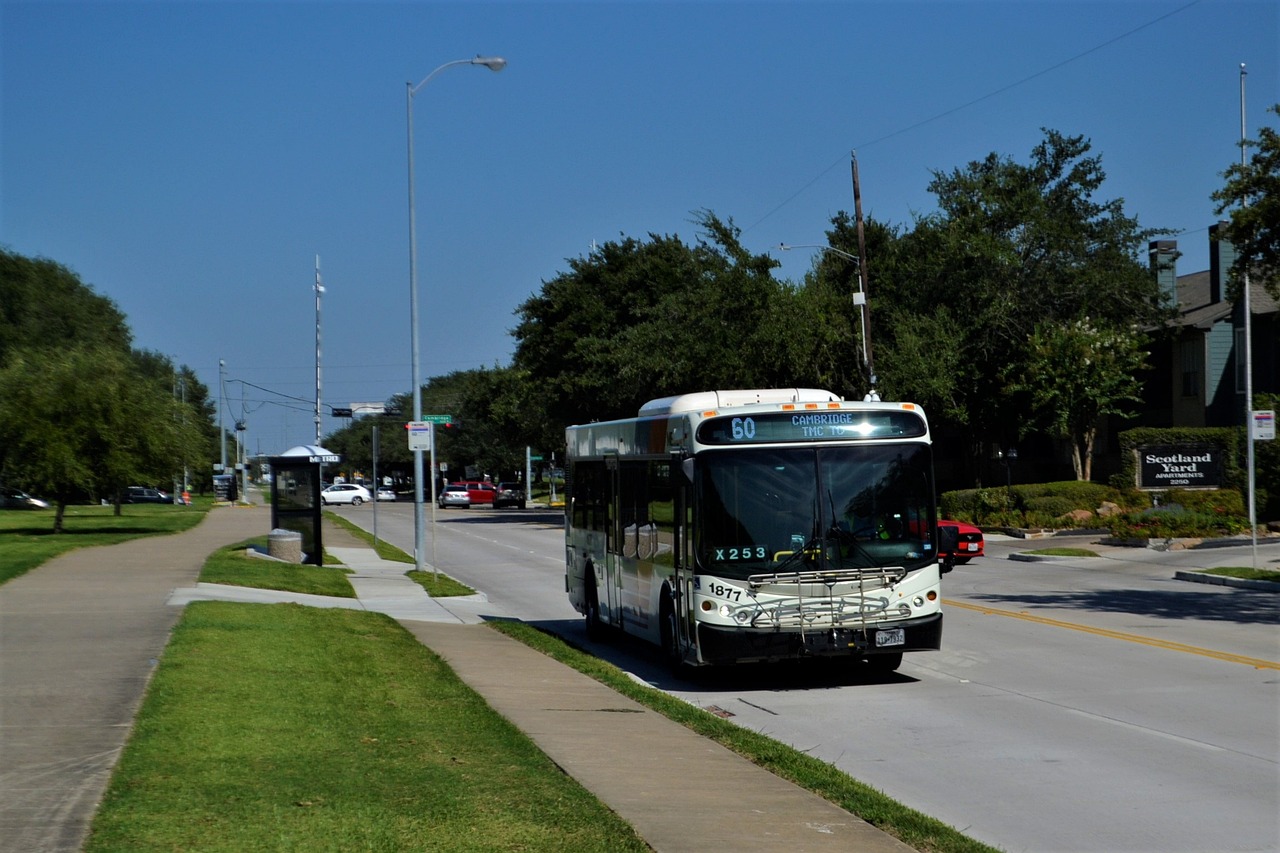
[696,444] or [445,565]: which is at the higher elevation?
[696,444]

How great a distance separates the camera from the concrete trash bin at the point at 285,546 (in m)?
30.4

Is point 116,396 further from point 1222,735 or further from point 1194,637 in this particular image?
point 1222,735

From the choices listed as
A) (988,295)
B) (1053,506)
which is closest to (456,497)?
(988,295)

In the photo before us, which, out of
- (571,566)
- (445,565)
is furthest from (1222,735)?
(445,565)

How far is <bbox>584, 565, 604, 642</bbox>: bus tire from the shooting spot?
17656mm

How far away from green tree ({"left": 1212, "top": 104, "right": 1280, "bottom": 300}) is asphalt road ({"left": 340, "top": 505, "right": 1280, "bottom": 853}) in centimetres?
526

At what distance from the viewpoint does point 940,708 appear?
1192cm

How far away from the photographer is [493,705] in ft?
37.1

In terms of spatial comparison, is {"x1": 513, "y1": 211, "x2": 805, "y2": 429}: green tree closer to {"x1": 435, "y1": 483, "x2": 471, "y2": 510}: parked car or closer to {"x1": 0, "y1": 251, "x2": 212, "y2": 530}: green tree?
{"x1": 0, "y1": 251, "x2": 212, "y2": 530}: green tree

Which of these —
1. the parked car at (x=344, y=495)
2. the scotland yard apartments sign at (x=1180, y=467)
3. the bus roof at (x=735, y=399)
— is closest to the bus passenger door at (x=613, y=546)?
the bus roof at (x=735, y=399)

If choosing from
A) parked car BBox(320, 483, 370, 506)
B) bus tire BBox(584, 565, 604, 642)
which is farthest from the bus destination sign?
parked car BBox(320, 483, 370, 506)

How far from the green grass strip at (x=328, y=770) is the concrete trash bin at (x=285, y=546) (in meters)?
17.3

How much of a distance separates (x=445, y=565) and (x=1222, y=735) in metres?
25.5

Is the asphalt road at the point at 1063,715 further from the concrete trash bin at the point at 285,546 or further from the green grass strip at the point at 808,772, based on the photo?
the concrete trash bin at the point at 285,546
